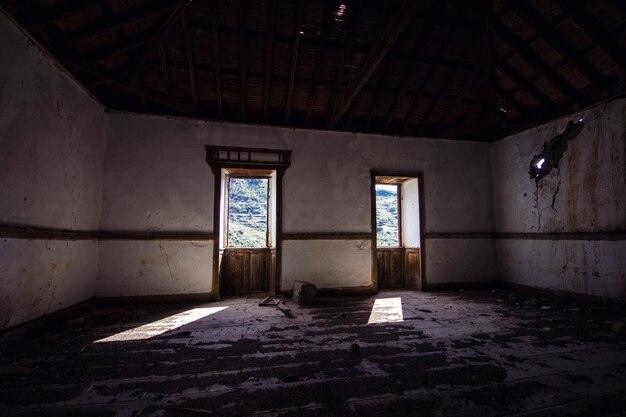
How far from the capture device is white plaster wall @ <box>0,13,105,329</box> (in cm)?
363

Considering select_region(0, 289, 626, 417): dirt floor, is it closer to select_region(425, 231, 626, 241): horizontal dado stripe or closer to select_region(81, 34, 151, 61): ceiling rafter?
select_region(425, 231, 626, 241): horizontal dado stripe

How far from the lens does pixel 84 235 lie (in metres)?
5.34

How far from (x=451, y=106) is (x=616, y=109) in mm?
2882

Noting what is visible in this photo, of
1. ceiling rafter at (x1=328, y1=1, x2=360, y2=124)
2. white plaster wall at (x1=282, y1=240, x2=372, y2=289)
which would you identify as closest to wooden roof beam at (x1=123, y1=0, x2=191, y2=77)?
ceiling rafter at (x1=328, y1=1, x2=360, y2=124)

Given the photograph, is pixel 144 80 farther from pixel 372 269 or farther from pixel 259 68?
pixel 372 269

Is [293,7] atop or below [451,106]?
atop

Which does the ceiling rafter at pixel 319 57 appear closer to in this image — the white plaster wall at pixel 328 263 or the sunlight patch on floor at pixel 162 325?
the white plaster wall at pixel 328 263

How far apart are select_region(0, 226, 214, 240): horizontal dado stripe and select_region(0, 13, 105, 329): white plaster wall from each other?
0.25ft

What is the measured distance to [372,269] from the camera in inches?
279

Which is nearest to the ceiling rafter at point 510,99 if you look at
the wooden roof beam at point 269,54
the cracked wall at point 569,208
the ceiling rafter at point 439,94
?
the cracked wall at point 569,208

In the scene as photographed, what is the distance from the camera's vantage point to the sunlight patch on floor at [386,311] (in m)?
4.82

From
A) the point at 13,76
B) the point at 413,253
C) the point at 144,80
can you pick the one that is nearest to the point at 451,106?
the point at 413,253

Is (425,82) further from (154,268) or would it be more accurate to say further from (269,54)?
(154,268)

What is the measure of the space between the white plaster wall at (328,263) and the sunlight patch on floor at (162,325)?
1.76 metres
